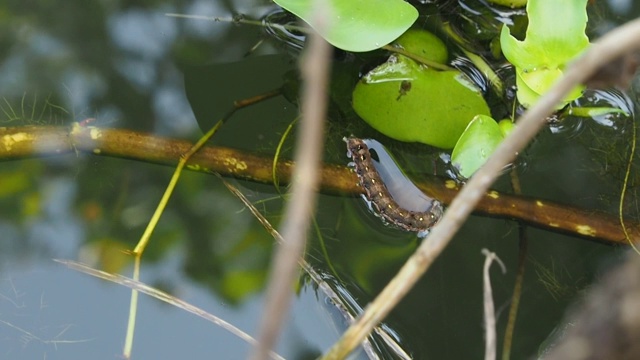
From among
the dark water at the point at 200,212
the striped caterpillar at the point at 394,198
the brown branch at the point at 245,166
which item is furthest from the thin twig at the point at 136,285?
the striped caterpillar at the point at 394,198

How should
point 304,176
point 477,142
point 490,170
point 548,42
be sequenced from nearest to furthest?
Answer: point 304,176, point 490,170, point 548,42, point 477,142

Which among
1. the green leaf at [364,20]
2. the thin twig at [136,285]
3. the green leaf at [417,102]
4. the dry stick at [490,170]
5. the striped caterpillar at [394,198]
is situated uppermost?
the dry stick at [490,170]

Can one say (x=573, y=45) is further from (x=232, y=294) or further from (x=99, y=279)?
(x=99, y=279)

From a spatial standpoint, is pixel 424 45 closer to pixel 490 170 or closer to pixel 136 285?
pixel 136 285

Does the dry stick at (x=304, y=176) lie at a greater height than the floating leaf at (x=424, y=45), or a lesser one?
greater

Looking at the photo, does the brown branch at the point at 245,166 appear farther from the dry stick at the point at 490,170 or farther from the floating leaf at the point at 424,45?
the dry stick at the point at 490,170

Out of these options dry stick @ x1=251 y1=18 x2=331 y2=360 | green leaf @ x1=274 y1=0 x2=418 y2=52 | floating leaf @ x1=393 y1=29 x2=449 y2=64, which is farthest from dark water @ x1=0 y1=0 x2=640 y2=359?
dry stick @ x1=251 y1=18 x2=331 y2=360

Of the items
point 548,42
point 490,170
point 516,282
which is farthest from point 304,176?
point 516,282
